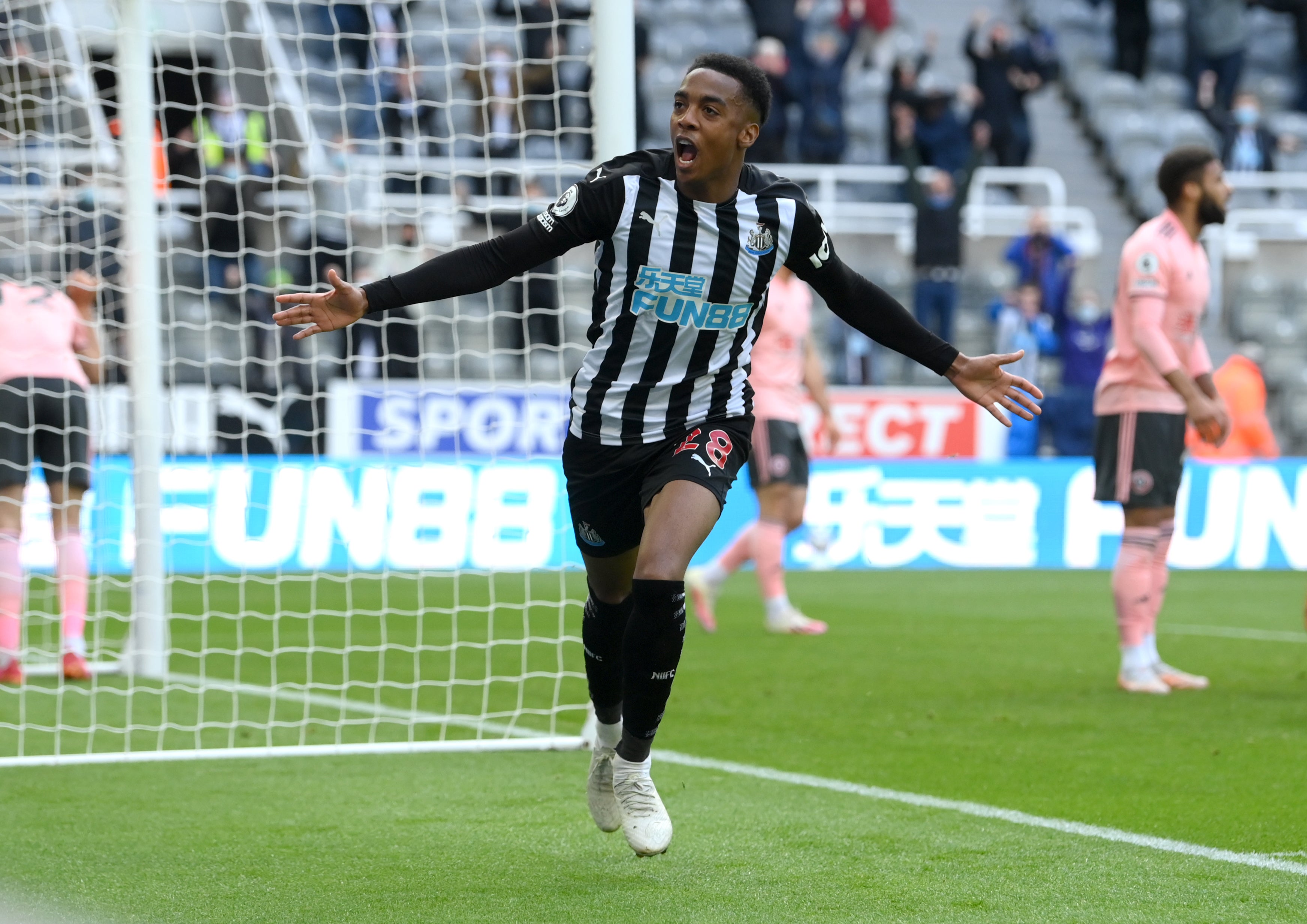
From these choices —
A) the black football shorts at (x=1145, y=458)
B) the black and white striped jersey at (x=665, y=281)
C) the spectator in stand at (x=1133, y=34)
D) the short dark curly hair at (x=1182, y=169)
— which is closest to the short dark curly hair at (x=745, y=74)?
the black and white striped jersey at (x=665, y=281)

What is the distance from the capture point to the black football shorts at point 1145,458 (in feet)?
24.2

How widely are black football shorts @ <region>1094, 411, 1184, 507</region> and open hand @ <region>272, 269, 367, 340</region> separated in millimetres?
3994

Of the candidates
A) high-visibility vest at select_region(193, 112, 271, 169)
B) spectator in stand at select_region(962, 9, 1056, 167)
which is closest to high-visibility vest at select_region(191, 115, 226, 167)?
high-visibility vest at select_region(193, 112, 271, 169)

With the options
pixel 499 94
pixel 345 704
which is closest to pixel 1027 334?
pixel 499 94

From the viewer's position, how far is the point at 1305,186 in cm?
1944

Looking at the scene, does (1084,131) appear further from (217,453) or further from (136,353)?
(136,353)

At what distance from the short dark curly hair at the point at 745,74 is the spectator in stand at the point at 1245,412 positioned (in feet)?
43.8

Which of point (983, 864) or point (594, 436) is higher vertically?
point (594, 436)

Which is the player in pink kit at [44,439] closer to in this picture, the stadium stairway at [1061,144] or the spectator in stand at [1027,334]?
the spectator in stand at [1027,334]

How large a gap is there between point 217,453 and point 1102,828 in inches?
314

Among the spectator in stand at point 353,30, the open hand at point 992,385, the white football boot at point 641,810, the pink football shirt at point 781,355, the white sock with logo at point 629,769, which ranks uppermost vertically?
the spectator in stand at point 353,30

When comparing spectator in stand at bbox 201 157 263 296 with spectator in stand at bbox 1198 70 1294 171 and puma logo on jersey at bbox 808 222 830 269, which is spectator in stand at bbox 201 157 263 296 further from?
spectator in stand at bbox 1198 70 1294 171

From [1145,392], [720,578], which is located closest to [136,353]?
[720,578]

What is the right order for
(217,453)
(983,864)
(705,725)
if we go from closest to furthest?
(983,864)
(705,725)
(217,453)
